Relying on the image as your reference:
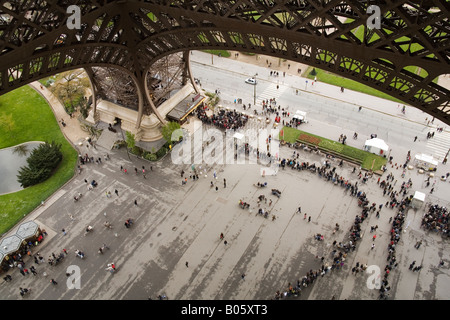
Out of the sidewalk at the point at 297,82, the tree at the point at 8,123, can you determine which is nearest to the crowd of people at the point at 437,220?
the sidewalk at the point at 297,82

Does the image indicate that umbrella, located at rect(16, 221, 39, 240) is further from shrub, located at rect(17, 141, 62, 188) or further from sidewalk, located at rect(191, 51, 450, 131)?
sidewalk, located at rect(191, 51, 450, 131)

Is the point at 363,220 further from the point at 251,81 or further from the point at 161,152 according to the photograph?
the point at 251,81

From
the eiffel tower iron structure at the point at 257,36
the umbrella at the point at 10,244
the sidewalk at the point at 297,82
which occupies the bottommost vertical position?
the umbrella at the point at 10,244

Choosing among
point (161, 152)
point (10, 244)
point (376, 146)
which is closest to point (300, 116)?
point (376, 146)

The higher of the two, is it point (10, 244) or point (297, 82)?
point (297, 82)

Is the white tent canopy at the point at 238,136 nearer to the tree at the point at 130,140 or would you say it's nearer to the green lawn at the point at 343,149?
the green lawn at the point at 343,149

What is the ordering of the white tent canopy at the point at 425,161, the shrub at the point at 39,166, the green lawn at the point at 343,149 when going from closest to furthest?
the white tent canopy at the point at 425,161
the shrub at the point at 39,166
the green lawn at the point at 343,149

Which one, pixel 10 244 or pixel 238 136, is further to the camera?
pixel 238 136
